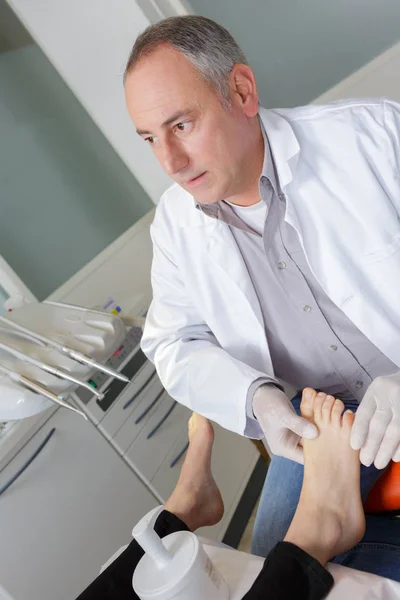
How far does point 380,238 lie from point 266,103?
2012 millimetres

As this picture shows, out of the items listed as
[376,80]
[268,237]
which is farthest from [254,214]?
[376,80]

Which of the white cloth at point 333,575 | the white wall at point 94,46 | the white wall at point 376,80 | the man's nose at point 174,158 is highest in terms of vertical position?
the white wall at point 94,46

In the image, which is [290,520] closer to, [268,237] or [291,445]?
[291,445]

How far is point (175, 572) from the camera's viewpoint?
2.56 feet

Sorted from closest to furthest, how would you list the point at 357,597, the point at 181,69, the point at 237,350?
the point at 357,597 → the point at 181,69 → the point at 237,350

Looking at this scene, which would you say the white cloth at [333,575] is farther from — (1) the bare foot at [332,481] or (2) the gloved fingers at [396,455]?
(2) the gloved fingers at [396,455]

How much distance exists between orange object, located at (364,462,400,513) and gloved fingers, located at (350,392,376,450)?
8 centimetres

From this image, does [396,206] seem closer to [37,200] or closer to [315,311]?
[315,311]

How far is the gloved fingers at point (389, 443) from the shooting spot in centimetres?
96

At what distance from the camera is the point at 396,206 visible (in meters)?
1.24

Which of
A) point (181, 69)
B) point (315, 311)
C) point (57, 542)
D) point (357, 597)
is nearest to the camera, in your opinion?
point (357, 597)

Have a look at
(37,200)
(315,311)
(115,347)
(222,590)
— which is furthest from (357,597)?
(37,200)

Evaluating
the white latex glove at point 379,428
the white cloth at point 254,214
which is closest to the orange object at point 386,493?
the white latex glove at point 379,428

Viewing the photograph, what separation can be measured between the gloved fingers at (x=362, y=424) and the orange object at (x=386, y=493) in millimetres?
77
